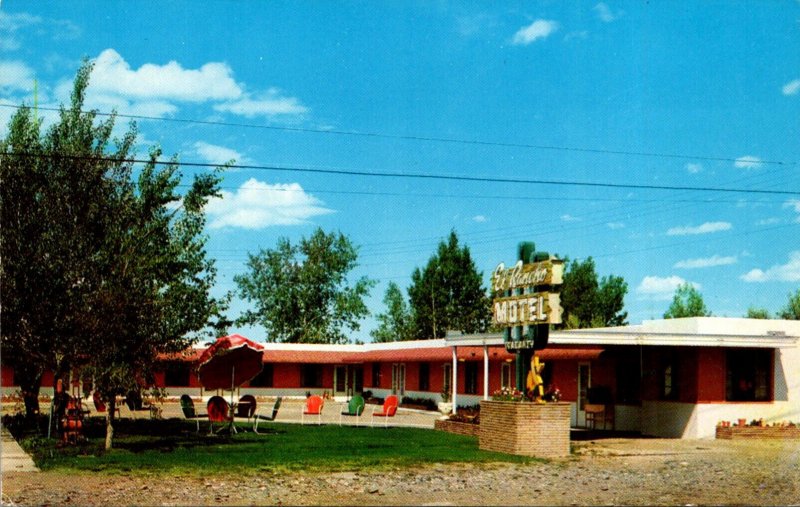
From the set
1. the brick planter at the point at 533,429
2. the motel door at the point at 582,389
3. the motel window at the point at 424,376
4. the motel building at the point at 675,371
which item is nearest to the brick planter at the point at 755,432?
the motel building at the point at 675,371

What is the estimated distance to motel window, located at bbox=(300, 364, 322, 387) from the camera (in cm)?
5069

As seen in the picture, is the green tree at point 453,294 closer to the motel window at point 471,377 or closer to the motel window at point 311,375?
the motel window at point 311,375

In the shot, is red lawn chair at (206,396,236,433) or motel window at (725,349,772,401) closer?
red lawn chair at (206,396,236,433)

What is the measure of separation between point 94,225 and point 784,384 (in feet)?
61.7

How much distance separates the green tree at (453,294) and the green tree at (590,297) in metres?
7.18

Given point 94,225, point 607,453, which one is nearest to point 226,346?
point 94,225

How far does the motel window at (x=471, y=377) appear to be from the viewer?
36.7 meters

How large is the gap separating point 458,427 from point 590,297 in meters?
45.9

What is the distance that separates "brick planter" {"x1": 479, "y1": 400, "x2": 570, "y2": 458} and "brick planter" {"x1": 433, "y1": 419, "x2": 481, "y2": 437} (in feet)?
14.8

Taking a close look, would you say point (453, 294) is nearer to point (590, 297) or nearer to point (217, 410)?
point (590, 297)

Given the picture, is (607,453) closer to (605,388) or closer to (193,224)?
(605,388)

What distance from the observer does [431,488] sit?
13664 mm

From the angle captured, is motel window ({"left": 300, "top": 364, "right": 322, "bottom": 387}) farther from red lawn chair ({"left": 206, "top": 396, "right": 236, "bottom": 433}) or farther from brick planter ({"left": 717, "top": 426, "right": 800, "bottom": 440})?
brick planter ({"left": 717, "top": 426, "right": 800, "bottom": 440})

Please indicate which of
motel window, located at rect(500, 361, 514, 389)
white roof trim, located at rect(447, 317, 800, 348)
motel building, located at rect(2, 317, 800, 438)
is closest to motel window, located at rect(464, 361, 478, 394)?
motel window, located at rect(500, 361, 514, 389)
